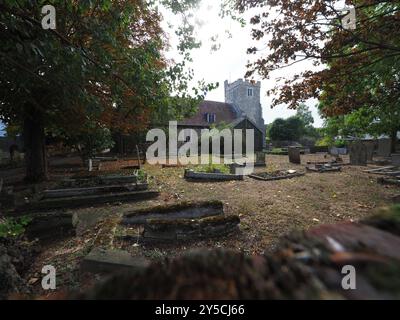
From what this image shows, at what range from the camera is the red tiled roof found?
40.2m

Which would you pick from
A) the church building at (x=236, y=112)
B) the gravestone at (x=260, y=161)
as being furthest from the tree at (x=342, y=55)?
the church building at (x=236, y=112)

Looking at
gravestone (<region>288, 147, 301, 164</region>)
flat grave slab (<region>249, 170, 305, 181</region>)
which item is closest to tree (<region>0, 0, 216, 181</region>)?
flat grave slab (<region>249, 170, 305, 181</region>)

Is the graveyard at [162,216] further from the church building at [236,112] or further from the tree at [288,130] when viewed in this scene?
the tree at [288,130]

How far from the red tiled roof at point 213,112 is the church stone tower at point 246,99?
202 cm

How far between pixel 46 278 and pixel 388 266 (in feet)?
12.7

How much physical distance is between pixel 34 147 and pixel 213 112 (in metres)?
35.1

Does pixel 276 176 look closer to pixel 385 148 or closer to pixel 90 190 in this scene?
pixel 90 190

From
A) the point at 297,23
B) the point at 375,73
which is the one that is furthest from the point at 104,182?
the point at 375,73

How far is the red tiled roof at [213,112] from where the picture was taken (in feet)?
132

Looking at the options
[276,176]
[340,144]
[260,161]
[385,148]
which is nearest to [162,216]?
[276,176]

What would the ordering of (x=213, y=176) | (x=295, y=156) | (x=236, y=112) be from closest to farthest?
(x=213, y=176)
(x=295, y=156)
(x=236, y=112)

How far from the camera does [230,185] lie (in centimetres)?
1015

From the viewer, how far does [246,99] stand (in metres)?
49.2
